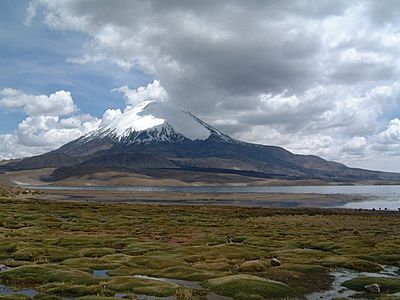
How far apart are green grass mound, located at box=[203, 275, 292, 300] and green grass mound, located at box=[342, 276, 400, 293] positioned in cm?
536

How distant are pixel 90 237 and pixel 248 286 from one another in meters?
31.9

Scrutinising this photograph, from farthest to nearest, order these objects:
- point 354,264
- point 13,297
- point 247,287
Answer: point 354,264
point 247,287
point 13,297

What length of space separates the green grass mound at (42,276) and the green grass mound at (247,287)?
344 inches

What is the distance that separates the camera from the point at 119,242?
53625mm

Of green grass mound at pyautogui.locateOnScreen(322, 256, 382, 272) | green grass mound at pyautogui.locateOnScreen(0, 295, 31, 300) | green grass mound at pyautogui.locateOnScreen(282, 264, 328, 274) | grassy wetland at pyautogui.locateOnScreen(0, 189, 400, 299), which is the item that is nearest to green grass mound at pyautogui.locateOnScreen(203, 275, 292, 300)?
grassy wetland at pyautogui.locateOnScreen(0, 189, 400, 299)

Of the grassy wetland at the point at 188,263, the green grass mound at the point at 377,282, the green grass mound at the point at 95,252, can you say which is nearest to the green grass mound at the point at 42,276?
the grassy wetland at the point at 188,263

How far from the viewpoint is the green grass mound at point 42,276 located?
31.9m

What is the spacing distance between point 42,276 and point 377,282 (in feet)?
80.7

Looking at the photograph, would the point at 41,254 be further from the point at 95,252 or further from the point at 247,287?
the point at 247,287

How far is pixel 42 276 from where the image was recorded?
1307 inches

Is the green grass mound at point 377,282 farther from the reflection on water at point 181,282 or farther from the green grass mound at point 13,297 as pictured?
the green grass mound at point 13,297

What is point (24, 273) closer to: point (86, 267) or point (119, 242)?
point (86, 267)

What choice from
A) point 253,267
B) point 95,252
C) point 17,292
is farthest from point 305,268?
point 17,292

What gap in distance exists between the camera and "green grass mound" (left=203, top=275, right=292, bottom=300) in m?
29.3
